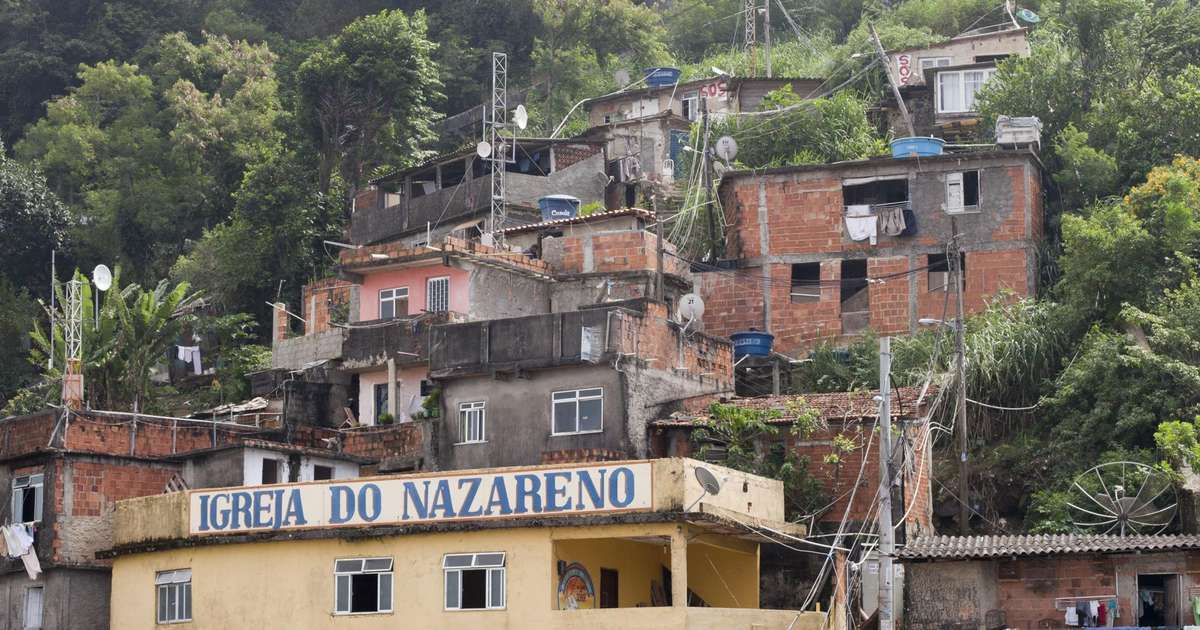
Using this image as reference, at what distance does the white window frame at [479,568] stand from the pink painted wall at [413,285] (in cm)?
1167

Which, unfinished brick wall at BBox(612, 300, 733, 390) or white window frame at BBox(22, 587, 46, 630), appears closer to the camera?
white window frame at BBox(22, 587, 46, 630)

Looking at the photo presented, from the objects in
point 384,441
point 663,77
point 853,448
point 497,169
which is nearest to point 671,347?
point 853,448

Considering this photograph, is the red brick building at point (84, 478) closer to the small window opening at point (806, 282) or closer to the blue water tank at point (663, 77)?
the small window opening at point (806, 282)

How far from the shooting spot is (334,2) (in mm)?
68938

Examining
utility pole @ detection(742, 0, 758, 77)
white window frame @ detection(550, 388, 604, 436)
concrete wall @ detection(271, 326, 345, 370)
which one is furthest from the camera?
utility pole @ detection(742, 0, 758, 77)

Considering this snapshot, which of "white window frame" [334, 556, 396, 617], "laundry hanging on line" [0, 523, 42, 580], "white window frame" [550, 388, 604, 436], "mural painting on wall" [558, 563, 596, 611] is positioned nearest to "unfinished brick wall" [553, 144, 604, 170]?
"white window frame" [550, 388, 604, 436]

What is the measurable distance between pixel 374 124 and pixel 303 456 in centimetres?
2208

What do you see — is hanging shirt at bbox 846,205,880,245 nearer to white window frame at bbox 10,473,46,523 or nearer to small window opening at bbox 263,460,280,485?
small window opening at bbox 263,460,280,485

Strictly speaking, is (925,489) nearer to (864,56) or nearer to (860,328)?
(860,328)

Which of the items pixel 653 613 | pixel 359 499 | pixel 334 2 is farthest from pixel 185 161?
pixel 653 613

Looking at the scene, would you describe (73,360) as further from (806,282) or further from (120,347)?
(806,282)

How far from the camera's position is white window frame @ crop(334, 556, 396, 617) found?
2922cm

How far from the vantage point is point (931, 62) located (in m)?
52.7

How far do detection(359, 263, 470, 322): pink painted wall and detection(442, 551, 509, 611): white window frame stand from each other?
11.7 metres
